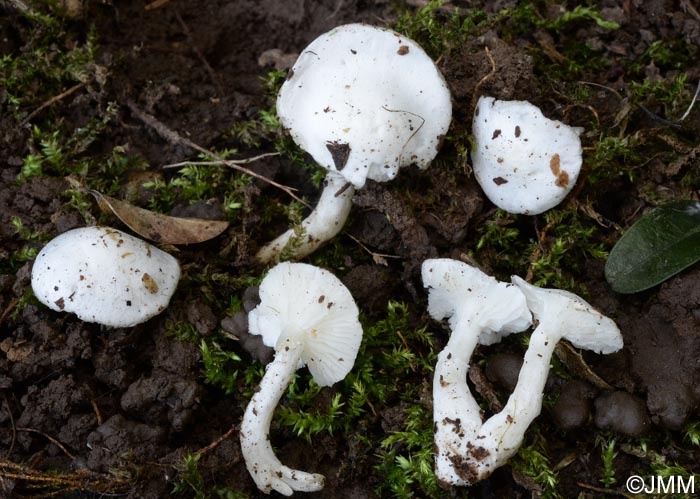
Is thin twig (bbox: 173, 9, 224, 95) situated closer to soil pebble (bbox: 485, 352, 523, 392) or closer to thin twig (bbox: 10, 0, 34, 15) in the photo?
thin twig (bbox: 10, 0, 34, 15)

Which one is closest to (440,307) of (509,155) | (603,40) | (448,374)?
(448,374)

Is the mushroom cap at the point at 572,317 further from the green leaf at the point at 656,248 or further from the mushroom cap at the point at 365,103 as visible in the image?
the mushroom cap at the point at 365,103

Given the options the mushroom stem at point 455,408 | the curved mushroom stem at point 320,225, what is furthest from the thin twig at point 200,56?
the mushroom stem at point 455,408

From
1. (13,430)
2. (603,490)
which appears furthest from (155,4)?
(603,490)

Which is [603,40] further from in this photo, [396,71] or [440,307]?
[440,307]

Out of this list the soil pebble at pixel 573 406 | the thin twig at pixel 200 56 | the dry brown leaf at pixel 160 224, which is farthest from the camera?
the thin twig at pixel 200 56
